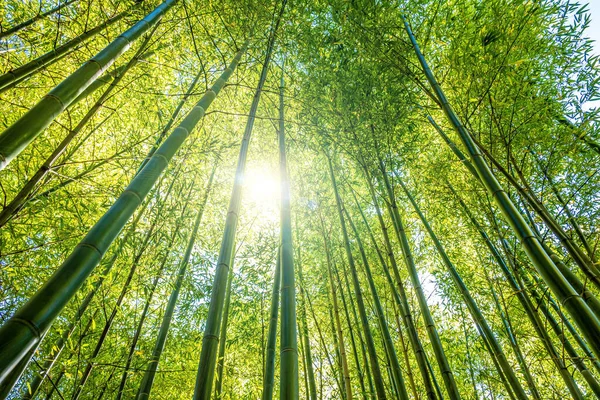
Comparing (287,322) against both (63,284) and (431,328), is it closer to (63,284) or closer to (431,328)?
(63,284)

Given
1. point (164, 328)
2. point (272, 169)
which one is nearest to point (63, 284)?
point (164, 328)

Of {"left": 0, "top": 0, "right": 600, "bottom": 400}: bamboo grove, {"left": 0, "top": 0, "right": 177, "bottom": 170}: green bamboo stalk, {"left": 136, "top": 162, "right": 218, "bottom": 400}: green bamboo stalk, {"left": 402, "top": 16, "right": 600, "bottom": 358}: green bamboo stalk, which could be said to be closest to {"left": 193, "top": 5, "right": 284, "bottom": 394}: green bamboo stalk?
{"left": 0, "top": 0, "right": 600, "bottom": 400}: bamboo grove

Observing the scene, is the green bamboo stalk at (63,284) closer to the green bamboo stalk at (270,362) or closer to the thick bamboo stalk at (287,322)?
the thick bamboo stalk at (287,322)

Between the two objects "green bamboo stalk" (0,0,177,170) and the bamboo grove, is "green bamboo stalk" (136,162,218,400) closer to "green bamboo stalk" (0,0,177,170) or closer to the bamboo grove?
the bamboo grove

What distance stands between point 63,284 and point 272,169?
3662 mm

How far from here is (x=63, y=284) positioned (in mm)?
893

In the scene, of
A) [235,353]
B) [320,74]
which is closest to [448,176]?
[320,74]

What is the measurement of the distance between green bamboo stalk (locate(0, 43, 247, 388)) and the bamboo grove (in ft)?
0.03

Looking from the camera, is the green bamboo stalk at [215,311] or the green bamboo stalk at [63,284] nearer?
the green bamboo stalk at [63,284]

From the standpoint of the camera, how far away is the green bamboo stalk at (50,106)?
1.25 meters

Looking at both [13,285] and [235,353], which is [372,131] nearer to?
[13,285]

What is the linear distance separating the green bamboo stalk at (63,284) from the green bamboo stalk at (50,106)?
511 millimetres

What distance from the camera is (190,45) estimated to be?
322cm

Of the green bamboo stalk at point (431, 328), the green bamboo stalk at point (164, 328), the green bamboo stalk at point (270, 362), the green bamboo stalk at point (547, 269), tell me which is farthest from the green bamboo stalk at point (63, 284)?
the green bamboo stalk at point (431, 328)
